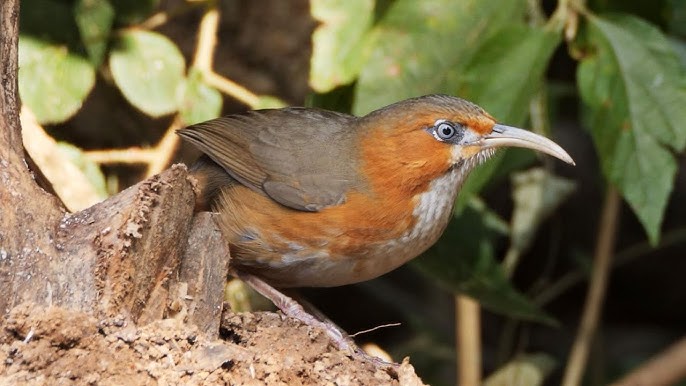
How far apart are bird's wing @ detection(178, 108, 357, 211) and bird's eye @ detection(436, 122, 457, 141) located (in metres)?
0.31

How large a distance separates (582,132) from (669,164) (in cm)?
326

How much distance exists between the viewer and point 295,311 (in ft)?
11.5

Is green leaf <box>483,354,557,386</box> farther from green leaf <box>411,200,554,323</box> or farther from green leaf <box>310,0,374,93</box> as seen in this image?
green leaf <box>310,0,374,93</box>

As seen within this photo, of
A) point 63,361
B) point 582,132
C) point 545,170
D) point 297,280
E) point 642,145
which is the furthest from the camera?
point 582,132

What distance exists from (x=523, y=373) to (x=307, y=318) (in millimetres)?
1933

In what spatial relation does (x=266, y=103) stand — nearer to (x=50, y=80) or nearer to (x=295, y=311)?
(x=50, y=80)

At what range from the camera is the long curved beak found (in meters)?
3.67

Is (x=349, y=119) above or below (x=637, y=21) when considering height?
below

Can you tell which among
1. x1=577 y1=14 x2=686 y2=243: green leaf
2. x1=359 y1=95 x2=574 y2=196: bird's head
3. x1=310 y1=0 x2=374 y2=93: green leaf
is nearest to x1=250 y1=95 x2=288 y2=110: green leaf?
x1=310 y1=0 x2=374 y2=93: green leaf

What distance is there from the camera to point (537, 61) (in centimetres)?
391

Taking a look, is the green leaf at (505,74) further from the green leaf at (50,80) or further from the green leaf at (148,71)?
the green leaf at (50,80)

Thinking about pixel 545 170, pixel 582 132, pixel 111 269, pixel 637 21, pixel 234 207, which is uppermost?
pixel 637 21

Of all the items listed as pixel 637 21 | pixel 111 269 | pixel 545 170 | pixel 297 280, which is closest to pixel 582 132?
pixel 545 170

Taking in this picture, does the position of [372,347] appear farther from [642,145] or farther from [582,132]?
[582,132]
